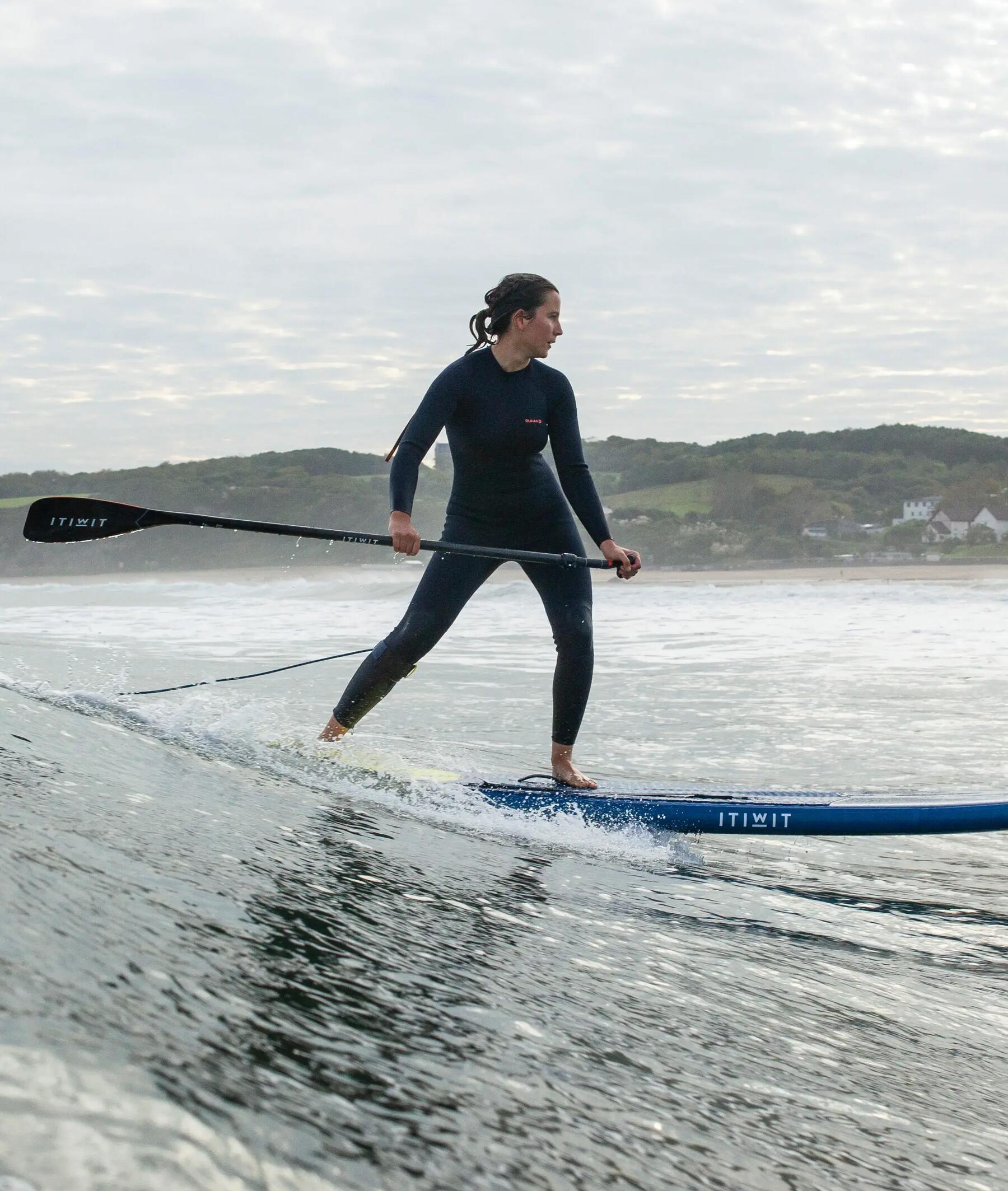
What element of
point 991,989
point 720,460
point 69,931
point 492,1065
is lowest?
point 991,989

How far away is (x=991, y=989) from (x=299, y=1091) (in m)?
1.42

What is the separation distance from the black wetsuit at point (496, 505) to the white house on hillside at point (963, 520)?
1939 inches

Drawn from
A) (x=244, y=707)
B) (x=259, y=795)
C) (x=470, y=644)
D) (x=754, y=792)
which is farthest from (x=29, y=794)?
(x=470, y=644)

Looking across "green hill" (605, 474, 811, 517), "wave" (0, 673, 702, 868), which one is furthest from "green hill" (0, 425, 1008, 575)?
"wave" (0, 673, 702, 868)

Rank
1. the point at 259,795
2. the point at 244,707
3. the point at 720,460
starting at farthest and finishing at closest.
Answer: the point at 720,460, the point at 244,707, the point at 259,795

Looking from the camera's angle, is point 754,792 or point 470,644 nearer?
point 754,792

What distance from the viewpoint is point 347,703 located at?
4023 millimetres

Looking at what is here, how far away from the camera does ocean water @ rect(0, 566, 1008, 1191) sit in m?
1.08

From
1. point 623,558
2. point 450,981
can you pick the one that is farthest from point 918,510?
point 450,981

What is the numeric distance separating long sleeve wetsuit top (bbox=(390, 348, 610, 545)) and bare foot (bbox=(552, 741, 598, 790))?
77 centimetres

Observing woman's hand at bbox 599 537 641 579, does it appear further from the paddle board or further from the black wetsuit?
the paddle board

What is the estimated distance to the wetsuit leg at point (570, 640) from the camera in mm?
3830

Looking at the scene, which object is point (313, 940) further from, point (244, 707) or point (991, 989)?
point (244, 707)

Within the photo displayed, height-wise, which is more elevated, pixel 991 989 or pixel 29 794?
pixel 29 794
